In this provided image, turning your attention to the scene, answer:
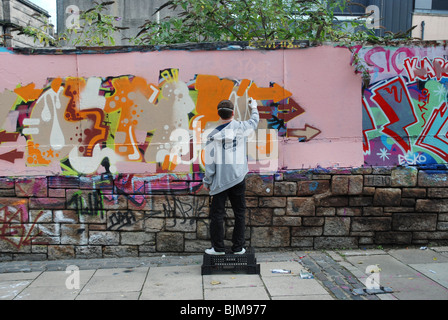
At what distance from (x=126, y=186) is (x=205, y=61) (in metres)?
1.85

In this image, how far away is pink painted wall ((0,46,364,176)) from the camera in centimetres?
452

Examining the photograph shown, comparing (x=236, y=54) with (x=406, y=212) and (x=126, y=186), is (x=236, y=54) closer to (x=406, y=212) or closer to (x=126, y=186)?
(x=126, y=186)

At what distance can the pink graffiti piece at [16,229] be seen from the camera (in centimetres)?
455

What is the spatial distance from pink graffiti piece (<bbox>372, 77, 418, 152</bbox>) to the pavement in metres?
1.52

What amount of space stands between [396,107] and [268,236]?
232 cm

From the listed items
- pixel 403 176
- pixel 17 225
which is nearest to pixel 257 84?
pixel 403 176

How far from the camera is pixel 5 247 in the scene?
4578mm

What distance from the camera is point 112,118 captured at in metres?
4.55

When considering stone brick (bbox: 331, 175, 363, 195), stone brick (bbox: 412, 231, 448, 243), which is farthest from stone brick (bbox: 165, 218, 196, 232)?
stone brick (bbox: 412, 231, 448, 243)

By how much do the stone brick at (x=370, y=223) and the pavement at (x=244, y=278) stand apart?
28 centimetres

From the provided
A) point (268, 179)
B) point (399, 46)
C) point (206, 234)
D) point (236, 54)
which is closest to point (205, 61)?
point (236, 54)

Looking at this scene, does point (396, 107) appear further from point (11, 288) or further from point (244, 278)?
point (11, 288)

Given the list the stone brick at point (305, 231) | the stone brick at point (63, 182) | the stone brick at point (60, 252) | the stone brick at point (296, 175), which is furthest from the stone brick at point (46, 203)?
the stone brick at point (305, 231)

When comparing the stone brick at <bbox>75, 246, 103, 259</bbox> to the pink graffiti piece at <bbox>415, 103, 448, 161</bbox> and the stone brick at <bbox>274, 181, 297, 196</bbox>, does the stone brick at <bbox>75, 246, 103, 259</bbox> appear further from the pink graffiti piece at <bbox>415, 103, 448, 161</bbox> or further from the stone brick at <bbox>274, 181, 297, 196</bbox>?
the pink graffiti piece at <bbox>415, 103, 448, 161</bbox>
